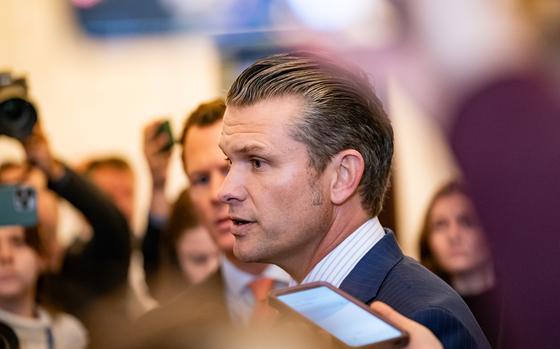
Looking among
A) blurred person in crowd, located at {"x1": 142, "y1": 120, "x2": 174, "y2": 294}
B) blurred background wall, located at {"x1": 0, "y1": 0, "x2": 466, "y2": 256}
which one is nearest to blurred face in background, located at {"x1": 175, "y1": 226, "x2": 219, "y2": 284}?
blurred person in crowd, located at {"x1": 142, "y1": 120, "x2": 174, "y2": 294}

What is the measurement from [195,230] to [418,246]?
0.75 m

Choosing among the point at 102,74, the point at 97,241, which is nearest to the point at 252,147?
the point at 97,241

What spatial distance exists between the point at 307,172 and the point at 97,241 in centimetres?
192

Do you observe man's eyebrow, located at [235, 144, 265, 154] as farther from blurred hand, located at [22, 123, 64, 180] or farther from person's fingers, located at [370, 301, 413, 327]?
blurred hand, located at [22, 123, 64, 180]

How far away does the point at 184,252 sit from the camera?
3.55m

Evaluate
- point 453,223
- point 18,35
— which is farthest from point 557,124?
point 18,35

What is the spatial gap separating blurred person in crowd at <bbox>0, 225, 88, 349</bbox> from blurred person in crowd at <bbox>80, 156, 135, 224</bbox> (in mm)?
1330

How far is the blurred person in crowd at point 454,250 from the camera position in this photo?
2.73 meters

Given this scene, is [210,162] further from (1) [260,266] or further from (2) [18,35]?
(2) [18,35]

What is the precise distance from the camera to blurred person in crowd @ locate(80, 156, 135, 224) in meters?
4.56

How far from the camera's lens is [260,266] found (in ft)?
8.75

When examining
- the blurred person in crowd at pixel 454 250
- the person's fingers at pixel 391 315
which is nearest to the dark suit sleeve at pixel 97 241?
the blurred person in crowd at pixel 454 250

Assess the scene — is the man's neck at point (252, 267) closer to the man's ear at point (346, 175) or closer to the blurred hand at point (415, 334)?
the man's ear at point (346, 175)

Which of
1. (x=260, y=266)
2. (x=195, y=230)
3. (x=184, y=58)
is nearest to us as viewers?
(x=260, y=266)
